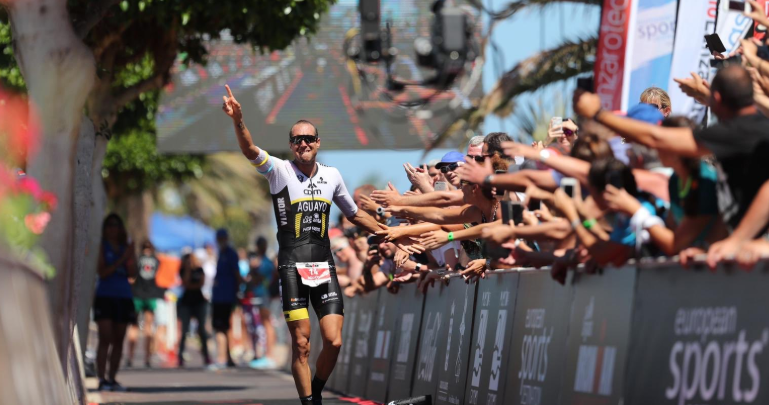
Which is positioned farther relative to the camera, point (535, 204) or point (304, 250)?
point (304, 250)

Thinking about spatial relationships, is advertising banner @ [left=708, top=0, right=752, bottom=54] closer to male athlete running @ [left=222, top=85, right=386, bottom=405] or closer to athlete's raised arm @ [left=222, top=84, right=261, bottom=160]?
male athlete running @ [left=222, top=85, right=386, bottom=405]

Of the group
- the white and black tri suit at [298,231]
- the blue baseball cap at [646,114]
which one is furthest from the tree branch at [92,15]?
the blue baseball cap at [646,114]

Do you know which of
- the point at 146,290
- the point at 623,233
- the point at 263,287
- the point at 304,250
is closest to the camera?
the point at 623,233

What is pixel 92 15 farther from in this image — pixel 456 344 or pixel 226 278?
pixel 226 278

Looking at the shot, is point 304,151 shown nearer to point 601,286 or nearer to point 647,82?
point 601,286

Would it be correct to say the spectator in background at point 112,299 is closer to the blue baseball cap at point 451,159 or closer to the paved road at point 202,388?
the paved road at point 202,388

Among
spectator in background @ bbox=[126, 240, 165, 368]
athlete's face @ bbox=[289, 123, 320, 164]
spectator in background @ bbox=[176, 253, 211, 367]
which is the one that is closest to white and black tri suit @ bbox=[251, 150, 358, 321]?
athlete's face @ bbox=[289, 123, 320, 164]

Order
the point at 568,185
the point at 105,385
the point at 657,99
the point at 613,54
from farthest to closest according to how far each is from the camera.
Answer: the point at 105,385 < the point at 613,54 < the point at 657,99 < the point at 568,185

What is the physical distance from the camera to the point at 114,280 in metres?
16.3

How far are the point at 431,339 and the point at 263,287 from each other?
1379cm

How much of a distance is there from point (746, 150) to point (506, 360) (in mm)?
3021

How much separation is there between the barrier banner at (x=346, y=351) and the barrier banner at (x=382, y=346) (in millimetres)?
1226

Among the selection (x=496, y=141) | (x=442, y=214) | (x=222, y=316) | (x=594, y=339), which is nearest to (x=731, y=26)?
(x=496, y=141)

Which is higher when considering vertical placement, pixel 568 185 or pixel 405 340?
pixel 568 185
